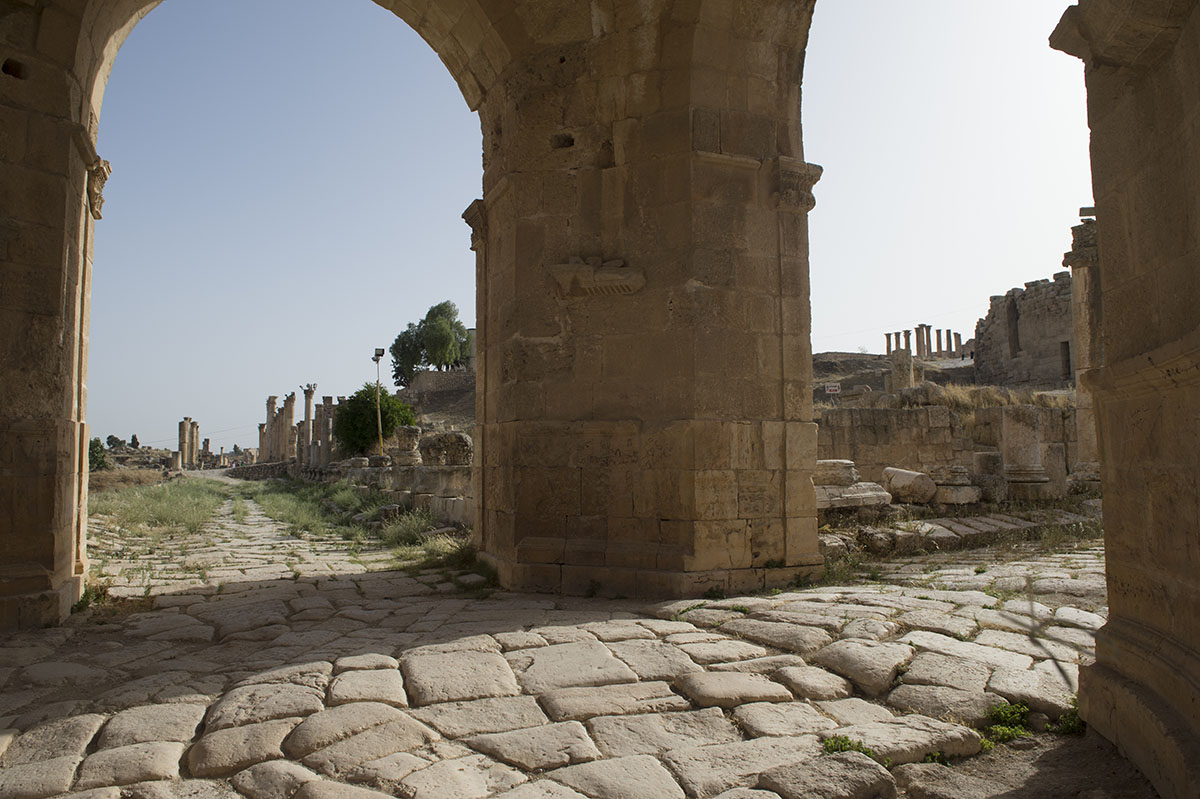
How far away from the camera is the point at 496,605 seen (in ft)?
17.4

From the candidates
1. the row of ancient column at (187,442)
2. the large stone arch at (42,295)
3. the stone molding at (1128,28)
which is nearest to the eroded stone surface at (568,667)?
the stone molding at (1128,28)

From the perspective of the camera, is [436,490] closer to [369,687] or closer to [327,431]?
[369,687]

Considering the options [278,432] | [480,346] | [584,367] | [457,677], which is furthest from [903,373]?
[278,432]

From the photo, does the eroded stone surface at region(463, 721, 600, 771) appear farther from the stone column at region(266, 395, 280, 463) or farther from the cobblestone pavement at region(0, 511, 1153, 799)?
the stone column at region(266, 395, 280, 463)

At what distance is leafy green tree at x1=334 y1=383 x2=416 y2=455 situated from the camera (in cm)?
3045

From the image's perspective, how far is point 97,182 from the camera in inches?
226

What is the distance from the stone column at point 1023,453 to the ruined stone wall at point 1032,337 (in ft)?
Answer: 61.2

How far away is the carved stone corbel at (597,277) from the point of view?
5.85m

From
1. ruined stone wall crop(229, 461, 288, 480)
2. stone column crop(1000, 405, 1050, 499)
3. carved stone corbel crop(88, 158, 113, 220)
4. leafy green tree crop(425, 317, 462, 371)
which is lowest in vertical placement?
ruined stone wall crop(229, 461, 288, 480)

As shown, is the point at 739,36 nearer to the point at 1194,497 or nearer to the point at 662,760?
the point at 1194,497

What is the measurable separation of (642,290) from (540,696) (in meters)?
3.37

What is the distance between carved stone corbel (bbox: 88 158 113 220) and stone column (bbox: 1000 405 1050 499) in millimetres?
10527

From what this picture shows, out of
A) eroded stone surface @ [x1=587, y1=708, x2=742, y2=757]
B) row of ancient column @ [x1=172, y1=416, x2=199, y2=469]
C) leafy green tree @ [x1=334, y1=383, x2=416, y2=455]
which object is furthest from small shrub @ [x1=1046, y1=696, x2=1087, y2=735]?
row of ancient column @ [x1=172, y1=416, x2=199, y2=469]

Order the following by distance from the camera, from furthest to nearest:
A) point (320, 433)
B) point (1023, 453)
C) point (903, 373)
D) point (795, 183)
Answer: point (320, 433) < point (903, 373) < point (1023, 453) < point (795, 183)
